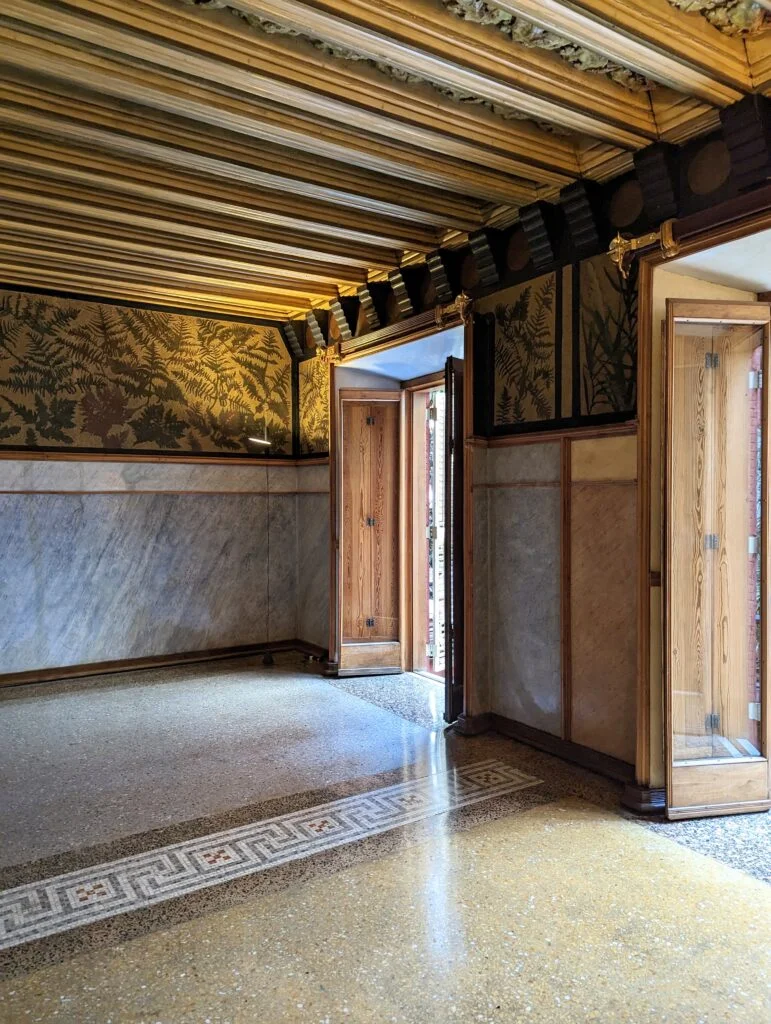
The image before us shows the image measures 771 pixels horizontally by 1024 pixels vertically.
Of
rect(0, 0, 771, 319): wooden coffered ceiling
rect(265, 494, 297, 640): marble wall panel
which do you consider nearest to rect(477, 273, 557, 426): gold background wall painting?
rect(0, 0, 771, 319): wooden coffered ceiling

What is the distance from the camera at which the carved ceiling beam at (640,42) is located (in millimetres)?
2270

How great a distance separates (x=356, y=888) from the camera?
253 cm

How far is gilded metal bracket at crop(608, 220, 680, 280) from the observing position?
308 cm

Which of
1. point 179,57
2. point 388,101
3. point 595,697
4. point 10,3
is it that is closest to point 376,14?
point 388,101

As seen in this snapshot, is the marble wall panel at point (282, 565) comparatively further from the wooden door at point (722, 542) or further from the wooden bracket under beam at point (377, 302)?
the wooden door at point (722, 542)

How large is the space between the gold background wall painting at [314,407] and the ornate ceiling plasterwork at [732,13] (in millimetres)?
3841

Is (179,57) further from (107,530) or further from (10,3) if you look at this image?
(107,530)

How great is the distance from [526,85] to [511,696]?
10.2 ft

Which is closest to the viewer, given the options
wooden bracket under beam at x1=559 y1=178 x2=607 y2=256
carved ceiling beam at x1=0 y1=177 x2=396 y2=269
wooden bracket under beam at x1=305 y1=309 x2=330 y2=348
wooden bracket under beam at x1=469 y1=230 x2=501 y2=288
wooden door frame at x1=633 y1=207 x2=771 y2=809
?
wooden door frame at x1=633 y1=207 x2=771 y2=809

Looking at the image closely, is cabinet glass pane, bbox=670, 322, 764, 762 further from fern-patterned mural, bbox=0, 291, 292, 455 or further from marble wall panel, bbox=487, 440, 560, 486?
fern-patterned mural, bbox=0, 291, 292, 455

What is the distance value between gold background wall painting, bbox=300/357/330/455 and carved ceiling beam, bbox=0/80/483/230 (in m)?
2.21

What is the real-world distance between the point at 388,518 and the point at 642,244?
3.13m

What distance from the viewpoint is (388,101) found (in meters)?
2.88

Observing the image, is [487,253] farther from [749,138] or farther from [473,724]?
[473,724]
